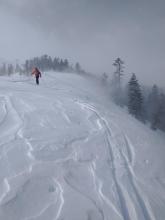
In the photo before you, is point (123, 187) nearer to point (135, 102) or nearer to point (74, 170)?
point (74, 170)

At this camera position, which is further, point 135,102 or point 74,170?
point 135,102

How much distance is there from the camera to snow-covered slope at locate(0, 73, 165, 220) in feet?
18.5

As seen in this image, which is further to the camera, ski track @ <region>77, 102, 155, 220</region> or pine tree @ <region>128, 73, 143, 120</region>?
pine tree @ <region>128, 73, 143, 120</region>

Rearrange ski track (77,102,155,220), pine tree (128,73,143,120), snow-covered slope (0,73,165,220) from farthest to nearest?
pine tree (128,73,143,120) < ski track (77,102,155,220) < snow-covered slope (0,73,165,220)


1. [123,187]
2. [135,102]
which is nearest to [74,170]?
[123,187]

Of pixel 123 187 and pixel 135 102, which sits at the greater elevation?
pixel 135 102

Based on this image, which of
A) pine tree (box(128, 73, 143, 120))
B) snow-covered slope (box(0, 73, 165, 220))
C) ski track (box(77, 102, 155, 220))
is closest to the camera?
snow-covered slope (box(0, 73, 165, 220))

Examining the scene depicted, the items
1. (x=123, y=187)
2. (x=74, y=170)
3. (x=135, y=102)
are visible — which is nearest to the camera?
(x=123, y=187)

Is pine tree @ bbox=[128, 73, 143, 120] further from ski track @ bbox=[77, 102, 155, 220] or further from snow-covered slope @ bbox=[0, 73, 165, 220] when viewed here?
ski track @ bbox=[77, 102, 155, 220]

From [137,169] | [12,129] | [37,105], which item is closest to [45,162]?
[12,129]

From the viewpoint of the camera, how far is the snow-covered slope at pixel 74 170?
563 cm

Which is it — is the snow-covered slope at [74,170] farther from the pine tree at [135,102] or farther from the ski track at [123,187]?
the pine tree at [135,102]

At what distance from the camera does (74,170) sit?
7262 mm

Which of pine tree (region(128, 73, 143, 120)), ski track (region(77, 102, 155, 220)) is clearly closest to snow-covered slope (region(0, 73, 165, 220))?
ski track (region(77, 102, 155, 220))
